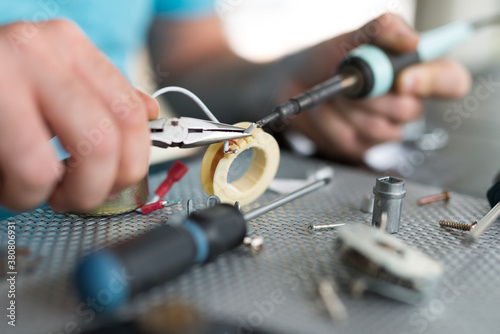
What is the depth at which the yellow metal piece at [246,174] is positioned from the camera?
0.43 meters

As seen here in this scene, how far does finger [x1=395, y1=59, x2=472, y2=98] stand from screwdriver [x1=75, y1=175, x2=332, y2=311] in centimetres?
48

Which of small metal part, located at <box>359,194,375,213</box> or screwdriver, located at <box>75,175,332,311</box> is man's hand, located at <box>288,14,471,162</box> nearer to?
small metal part, located at <box>359,194,375,213</box>

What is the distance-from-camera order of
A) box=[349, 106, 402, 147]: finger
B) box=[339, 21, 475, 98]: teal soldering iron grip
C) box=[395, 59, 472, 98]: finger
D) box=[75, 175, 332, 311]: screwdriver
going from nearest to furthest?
box=[75, 175, 332, 311]: screwdriver, box=[339, 21, 475, 98]: teal soldering iron grip, box=[395, 59, 472, 98]: finger, box=[349, 106, 402, 147]: finger

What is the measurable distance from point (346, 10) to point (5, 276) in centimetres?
130

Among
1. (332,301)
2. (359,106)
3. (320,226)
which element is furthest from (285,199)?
(359,106)

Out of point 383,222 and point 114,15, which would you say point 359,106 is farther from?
point 114,15

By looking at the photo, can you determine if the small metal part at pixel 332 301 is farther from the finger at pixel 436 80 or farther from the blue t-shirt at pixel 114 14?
the blue t-shirt at pixel 114 14

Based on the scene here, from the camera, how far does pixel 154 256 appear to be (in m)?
0.27

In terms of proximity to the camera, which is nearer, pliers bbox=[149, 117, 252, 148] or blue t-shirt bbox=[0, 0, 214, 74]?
pliers bbox=[149, 117, 252, 148]

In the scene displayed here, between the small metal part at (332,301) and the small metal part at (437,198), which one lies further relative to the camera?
the small metal part at (437,198)

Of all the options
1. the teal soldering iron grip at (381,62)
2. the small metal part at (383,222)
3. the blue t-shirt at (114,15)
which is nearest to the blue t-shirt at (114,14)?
the blue t-shirt at (114,15)

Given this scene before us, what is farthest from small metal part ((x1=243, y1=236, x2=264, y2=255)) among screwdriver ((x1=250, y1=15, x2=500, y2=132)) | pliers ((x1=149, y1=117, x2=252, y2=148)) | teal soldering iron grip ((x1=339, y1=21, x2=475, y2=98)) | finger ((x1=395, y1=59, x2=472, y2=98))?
finger ((x1=395, y1=59, x2=472, y2=98))

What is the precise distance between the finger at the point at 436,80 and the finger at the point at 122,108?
0.49 m

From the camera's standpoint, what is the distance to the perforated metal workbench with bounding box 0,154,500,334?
10.9 inches
